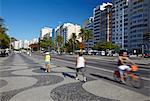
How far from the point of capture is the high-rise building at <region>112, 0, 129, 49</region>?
436ft

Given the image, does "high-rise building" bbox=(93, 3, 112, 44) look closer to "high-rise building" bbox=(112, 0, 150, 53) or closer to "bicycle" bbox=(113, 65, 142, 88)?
"high-rise building" bbox=(112, 0, 150, 53)

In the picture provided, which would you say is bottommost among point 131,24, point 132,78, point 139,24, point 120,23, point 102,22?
point 132,78

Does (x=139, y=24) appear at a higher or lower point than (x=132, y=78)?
higher

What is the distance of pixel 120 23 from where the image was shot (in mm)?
139125

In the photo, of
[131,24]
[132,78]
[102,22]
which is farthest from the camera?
[102,22]

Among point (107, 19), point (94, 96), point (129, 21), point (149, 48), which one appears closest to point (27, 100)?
point (94, 96)

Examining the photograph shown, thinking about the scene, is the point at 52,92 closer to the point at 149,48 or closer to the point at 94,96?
the point at 94,96

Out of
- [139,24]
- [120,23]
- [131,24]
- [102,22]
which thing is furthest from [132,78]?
[102,22]

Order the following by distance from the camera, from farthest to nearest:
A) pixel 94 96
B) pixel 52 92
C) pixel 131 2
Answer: pixel 131 2, pixel 52 92, pixel 94 96

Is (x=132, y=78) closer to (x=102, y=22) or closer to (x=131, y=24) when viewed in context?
(x=131, y=24)

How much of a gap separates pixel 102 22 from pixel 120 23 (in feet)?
81.9

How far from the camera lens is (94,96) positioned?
9.29 meters

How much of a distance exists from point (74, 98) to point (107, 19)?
5890 inches

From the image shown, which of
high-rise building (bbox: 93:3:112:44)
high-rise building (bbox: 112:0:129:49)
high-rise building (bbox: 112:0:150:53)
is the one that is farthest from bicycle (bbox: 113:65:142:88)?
high-rise building (bbox: 93:3:112:44)
